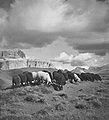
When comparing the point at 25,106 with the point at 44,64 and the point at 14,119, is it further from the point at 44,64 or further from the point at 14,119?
the point at 44,64

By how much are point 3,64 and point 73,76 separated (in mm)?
117217

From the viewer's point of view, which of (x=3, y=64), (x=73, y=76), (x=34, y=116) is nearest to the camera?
(x=34, y=116)

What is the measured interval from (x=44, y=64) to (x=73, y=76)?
499 feet

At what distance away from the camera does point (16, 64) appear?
6476 inches

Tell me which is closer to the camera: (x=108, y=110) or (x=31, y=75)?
(x=108, y=110)

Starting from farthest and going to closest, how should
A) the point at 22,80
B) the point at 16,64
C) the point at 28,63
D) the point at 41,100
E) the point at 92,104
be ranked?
the point at 28,63
the point at 16,64
the point at 22,80
the point at 41,100
the point at 92,104

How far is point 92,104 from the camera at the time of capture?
48.3 feet

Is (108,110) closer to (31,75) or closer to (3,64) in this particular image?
(31,75)

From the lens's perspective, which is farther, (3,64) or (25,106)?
(3,64)

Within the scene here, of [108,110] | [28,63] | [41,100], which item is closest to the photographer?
[108,110]

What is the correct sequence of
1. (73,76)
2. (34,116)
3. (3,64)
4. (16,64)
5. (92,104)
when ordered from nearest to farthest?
(34,116), (92,104), (73,76), (3,64), (16,64)

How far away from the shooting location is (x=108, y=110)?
1312 cm

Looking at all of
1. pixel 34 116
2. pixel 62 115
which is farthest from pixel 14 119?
pixel 62 115

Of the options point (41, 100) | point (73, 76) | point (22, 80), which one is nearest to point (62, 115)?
point (41, 100)
